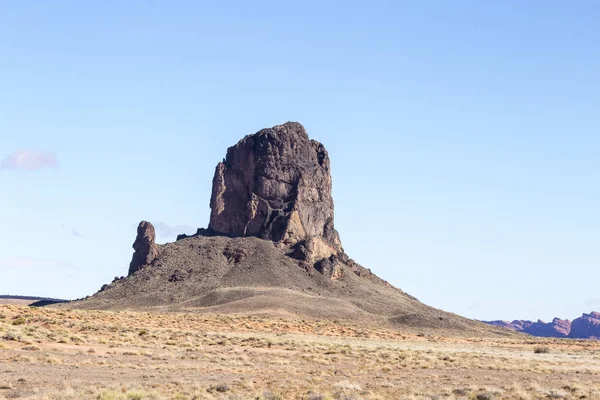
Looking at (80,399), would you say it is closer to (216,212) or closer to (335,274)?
(335,274)

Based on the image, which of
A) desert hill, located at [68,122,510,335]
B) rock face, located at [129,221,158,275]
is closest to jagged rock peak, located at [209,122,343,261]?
desert hill, located at [68,122,510,335]

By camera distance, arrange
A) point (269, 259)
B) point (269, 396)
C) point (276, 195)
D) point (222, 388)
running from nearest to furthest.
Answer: point (269, 396), point (222, 388), point (269, 259), point (276, 195)

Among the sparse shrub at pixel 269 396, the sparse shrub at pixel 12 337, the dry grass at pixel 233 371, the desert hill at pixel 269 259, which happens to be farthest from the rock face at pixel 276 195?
the sparse shrub at pixel 269 396

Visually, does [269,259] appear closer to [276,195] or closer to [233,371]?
[276,195]

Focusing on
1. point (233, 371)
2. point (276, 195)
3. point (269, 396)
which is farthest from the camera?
point (276, 195)

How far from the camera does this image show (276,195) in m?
171

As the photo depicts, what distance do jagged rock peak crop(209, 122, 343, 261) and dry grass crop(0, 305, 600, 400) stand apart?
338 feet

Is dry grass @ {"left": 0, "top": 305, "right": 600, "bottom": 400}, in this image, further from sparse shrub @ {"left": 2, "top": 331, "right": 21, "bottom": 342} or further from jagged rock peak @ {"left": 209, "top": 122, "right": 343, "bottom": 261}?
jagged rock peak @ {"left": 209, "top": 122, "right": 343, "bottom": 261}

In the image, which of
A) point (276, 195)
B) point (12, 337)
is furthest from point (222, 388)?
point (276, 195)

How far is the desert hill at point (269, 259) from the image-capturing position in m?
137

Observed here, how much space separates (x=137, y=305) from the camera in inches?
5399

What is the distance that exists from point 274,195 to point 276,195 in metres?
0.47

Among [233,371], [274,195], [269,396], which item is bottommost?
[269,396]

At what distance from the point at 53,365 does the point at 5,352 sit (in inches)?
183
